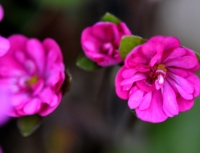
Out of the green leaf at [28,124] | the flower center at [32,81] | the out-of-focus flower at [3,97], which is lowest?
the green leaf at [28,124]

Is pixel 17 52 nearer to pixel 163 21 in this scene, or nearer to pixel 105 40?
A: pixel 105 40

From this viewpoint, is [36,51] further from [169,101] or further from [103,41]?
[169,101]

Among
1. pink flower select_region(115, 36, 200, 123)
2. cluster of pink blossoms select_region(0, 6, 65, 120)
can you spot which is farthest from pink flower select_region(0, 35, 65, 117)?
pink flower select_region(115, 36, 200, 123)

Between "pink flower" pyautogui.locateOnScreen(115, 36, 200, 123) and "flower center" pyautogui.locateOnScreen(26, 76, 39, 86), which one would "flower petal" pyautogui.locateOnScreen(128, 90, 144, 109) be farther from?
"flower center" pyautogui.locateOnScreen(26, 76, 39, 86)

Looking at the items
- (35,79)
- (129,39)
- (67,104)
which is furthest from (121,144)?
(129,39)

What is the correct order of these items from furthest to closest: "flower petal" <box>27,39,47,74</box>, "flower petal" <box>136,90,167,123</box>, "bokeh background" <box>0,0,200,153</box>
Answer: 1. "bokeh background" <box>0,0,200,153</box>
2. "flower petal" <box>27,39,47,74</box>
3. "flower petal" <box>136,90,167,123</box>

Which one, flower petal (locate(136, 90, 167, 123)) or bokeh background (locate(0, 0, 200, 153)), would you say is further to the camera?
bokeh background (locate(0, 0, 200, 153))

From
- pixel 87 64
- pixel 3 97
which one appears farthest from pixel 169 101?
pixel 3 97

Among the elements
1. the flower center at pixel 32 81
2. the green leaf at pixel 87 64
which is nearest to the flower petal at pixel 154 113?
the green leaf at pixel 87 64

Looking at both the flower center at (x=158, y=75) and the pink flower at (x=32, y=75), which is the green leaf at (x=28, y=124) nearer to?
the pink flower at (x=32, y=75)
